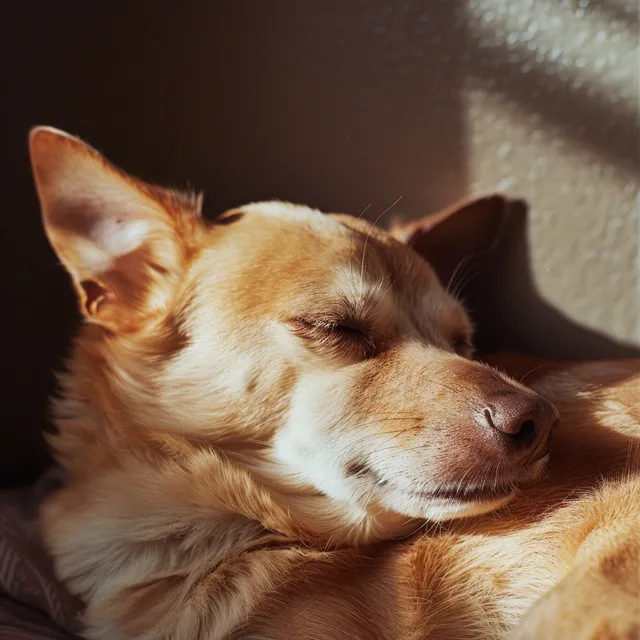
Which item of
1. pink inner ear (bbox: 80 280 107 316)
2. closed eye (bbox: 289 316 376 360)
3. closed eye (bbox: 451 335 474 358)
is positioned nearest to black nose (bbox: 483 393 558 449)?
closed eye (bbox: 289 316 376 360)

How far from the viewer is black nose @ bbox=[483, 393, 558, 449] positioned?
3.87 ft

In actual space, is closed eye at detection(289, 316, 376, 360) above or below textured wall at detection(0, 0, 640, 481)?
below

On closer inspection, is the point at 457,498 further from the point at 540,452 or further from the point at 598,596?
the point at 598,596

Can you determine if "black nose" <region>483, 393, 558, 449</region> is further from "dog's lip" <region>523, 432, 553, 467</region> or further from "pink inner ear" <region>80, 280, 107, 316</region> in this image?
"pink inner ear" <region>80, 280, 107, 316</region>

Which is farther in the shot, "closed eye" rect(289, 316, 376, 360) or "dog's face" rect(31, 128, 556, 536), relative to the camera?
"closed eye" rect(289, 316, 376, 360)

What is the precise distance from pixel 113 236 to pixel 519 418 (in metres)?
0.91

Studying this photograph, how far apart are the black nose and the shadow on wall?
63cm

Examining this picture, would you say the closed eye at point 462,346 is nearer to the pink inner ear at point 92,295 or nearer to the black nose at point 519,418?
the black nose at point 519,418

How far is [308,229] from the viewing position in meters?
1.53

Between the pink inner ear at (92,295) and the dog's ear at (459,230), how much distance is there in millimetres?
725

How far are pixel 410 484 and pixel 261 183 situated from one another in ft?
3.27

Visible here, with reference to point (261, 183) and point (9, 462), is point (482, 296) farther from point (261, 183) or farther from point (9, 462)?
point (9, 462)

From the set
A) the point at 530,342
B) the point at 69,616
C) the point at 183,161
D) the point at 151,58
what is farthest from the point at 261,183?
the point at 69,616

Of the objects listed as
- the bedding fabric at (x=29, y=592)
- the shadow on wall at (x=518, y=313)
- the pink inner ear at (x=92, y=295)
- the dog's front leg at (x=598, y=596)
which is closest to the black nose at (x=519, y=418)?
the dog's front leg at (x=598, y=596)
